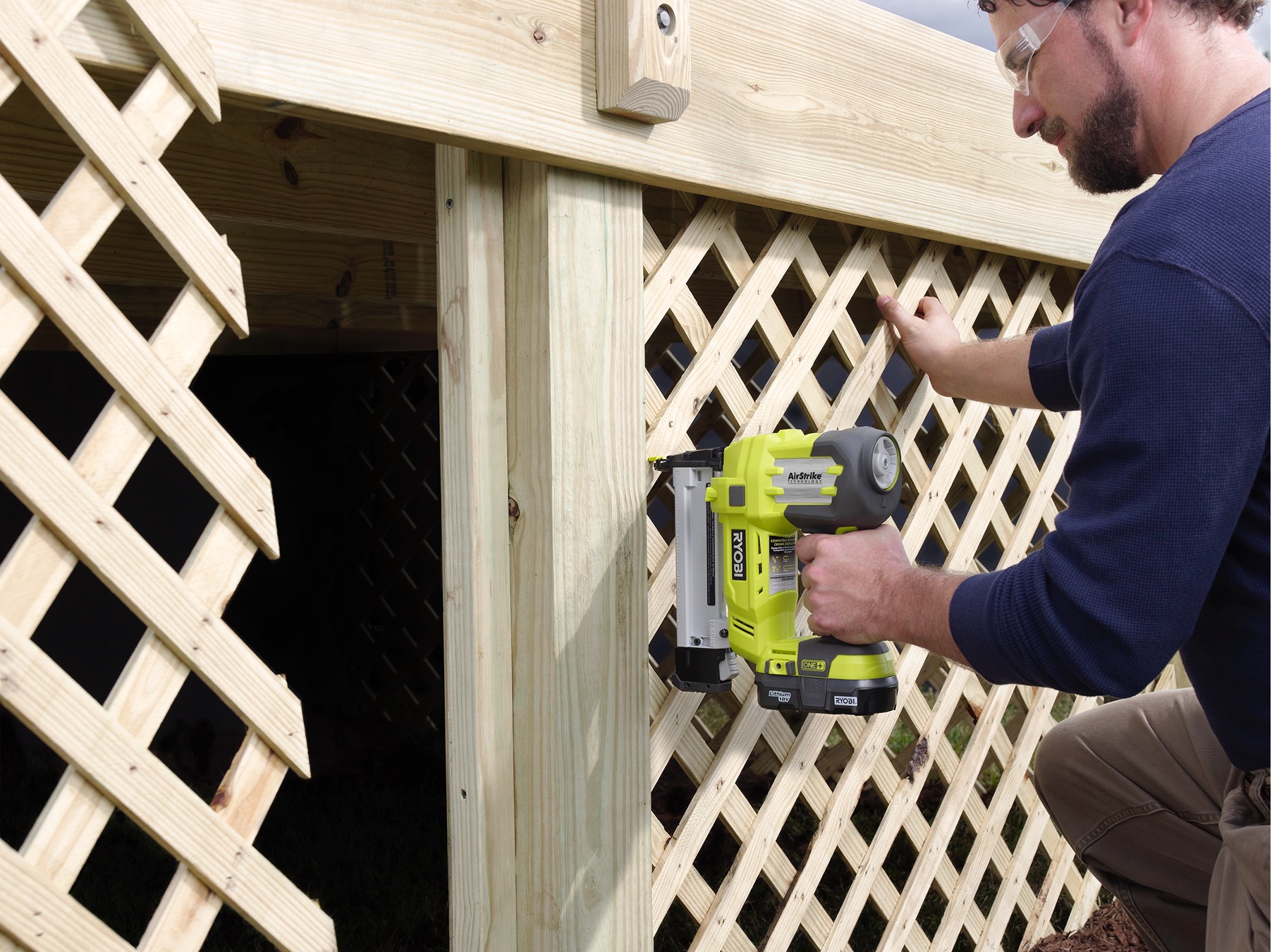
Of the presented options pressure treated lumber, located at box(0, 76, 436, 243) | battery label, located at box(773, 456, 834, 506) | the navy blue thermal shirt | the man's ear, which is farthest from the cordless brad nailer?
pressure treated lumber, located at box(0, 76, 436, 243)

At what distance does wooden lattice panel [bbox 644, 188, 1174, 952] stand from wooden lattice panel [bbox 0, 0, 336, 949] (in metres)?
0.56

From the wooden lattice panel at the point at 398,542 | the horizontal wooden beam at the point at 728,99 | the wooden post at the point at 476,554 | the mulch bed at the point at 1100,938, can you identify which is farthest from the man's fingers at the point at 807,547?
the wooden lattice panel at the point at 398,542

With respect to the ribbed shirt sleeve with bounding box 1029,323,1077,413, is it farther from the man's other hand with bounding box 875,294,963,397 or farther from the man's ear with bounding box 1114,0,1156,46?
the man's ear with bounding box 1114,0,1156,46

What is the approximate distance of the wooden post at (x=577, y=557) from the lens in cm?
127

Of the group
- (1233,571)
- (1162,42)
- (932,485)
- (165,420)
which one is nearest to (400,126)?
(165,420)

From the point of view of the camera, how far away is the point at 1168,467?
893mm

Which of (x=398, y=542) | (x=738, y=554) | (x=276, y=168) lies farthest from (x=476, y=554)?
(x=398, y=542)

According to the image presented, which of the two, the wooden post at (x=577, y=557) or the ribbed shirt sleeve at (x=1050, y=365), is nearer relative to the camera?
the wooden post at (x=577, y=557)

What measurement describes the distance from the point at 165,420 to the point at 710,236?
819 mm

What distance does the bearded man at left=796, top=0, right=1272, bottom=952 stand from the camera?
2.91 ft

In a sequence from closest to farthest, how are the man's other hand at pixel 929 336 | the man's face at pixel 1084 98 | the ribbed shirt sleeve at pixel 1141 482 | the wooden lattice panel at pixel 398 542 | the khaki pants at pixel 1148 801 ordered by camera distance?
the ribbed shirt sleeve at pixel 1141 482 < the man's face at pixel 1084 98 < the khaki pants at pixel 1148 801 < the man's other hand at pixel 929 336 < the wooden lattice panel at pixel 398 542

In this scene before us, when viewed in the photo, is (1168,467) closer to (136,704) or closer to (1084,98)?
(1084,98)

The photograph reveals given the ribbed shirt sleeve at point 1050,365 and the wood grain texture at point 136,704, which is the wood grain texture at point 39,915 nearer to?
the wood grain texture at point 136,704

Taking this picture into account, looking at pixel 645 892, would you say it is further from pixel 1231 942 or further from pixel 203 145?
pixel 203 145
